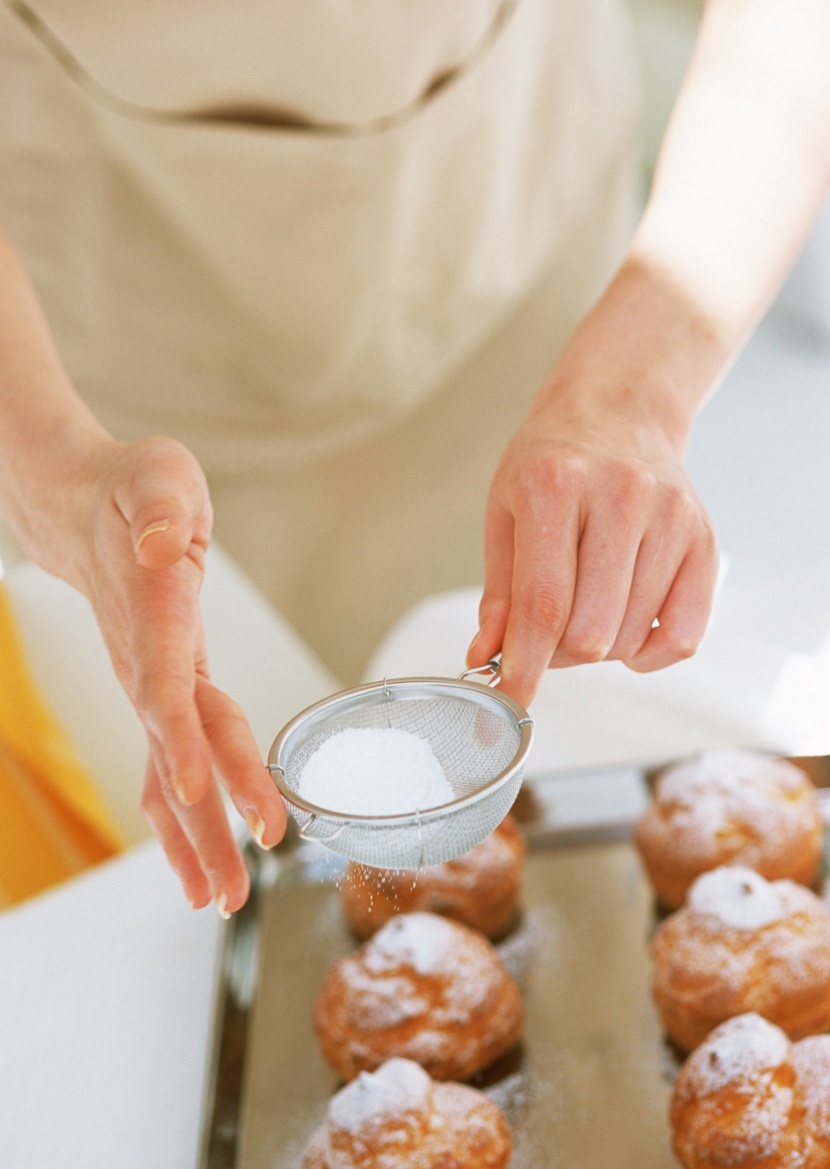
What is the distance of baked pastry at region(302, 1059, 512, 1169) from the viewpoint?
3.44 ft

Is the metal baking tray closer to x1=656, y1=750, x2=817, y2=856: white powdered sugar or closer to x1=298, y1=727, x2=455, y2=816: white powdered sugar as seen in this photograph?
x1=656, y1=750, x2=817, y2=856: white powdered sugar

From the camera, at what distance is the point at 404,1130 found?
1.06 m

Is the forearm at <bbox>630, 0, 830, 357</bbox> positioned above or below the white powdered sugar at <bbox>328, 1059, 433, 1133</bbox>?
above

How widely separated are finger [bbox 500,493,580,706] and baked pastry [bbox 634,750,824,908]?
0.44m

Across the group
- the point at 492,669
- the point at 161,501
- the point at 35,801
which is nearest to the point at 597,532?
the point at 492,669

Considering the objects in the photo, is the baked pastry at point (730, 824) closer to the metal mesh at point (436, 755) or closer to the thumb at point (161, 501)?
the metal mesh at point (436, 755)

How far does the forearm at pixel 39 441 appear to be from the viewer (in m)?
1.06

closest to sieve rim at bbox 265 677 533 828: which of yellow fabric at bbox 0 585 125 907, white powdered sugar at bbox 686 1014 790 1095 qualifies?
white powdered sugar at bbox 686 1014 790 1095

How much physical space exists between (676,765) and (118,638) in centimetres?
76

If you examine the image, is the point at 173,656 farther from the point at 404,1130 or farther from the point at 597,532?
the point at 404,1130

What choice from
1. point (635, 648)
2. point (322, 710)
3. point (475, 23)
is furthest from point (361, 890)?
point (475, 23)

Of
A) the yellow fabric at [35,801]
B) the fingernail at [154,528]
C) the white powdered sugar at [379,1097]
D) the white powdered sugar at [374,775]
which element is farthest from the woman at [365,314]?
the yellow fabric at [35,801]

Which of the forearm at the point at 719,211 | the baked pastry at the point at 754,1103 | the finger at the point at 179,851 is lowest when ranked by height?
the baked pastry at the point at 754,1103

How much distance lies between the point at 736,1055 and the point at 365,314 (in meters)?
1.10
